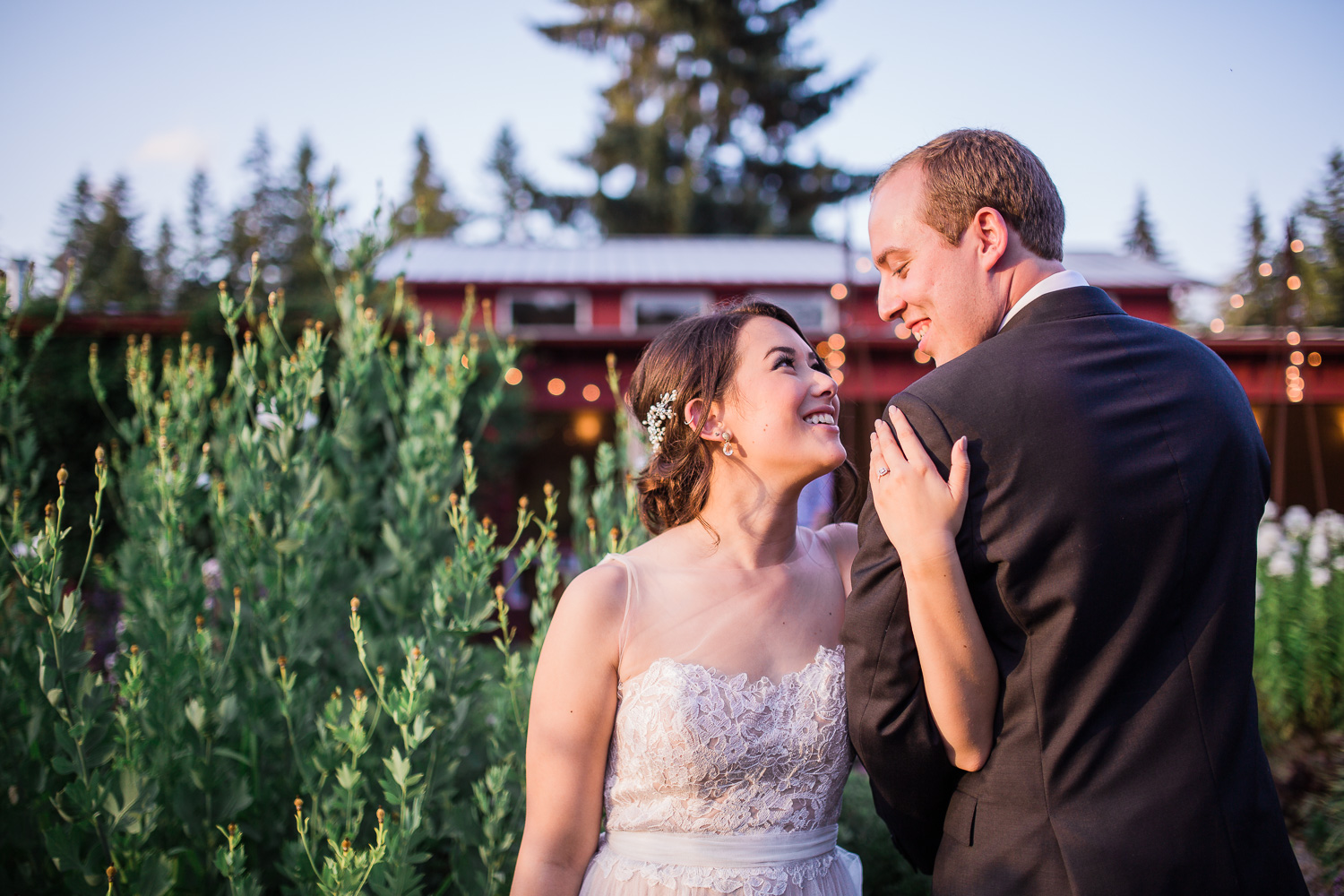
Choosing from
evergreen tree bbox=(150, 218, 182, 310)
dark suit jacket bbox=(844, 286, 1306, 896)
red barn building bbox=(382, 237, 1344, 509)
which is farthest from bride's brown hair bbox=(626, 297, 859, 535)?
evergreen tree bbox=(150, 218, 182, 310)

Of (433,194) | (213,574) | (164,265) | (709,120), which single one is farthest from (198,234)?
(213,574)

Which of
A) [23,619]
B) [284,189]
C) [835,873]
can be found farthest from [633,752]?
[284,189]

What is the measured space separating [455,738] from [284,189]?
152 feet

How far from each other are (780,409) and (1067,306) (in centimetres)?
70

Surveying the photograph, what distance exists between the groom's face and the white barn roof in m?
12.5

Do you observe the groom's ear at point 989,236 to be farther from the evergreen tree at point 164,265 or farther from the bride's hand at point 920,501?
the evergreen tree at point 164,265

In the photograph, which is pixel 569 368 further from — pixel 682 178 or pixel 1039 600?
pixel 682 178

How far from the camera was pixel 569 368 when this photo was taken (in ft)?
38.9

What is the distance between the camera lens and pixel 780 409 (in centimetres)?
206

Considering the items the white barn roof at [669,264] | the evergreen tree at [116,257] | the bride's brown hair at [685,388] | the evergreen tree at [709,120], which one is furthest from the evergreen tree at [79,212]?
the bride's brown hair at [685,388]

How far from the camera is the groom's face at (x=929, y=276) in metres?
1.76

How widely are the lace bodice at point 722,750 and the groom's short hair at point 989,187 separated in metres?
1.10

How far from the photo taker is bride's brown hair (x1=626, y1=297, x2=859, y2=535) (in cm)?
220

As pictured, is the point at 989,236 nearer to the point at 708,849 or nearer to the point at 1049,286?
the point at 1049,286
